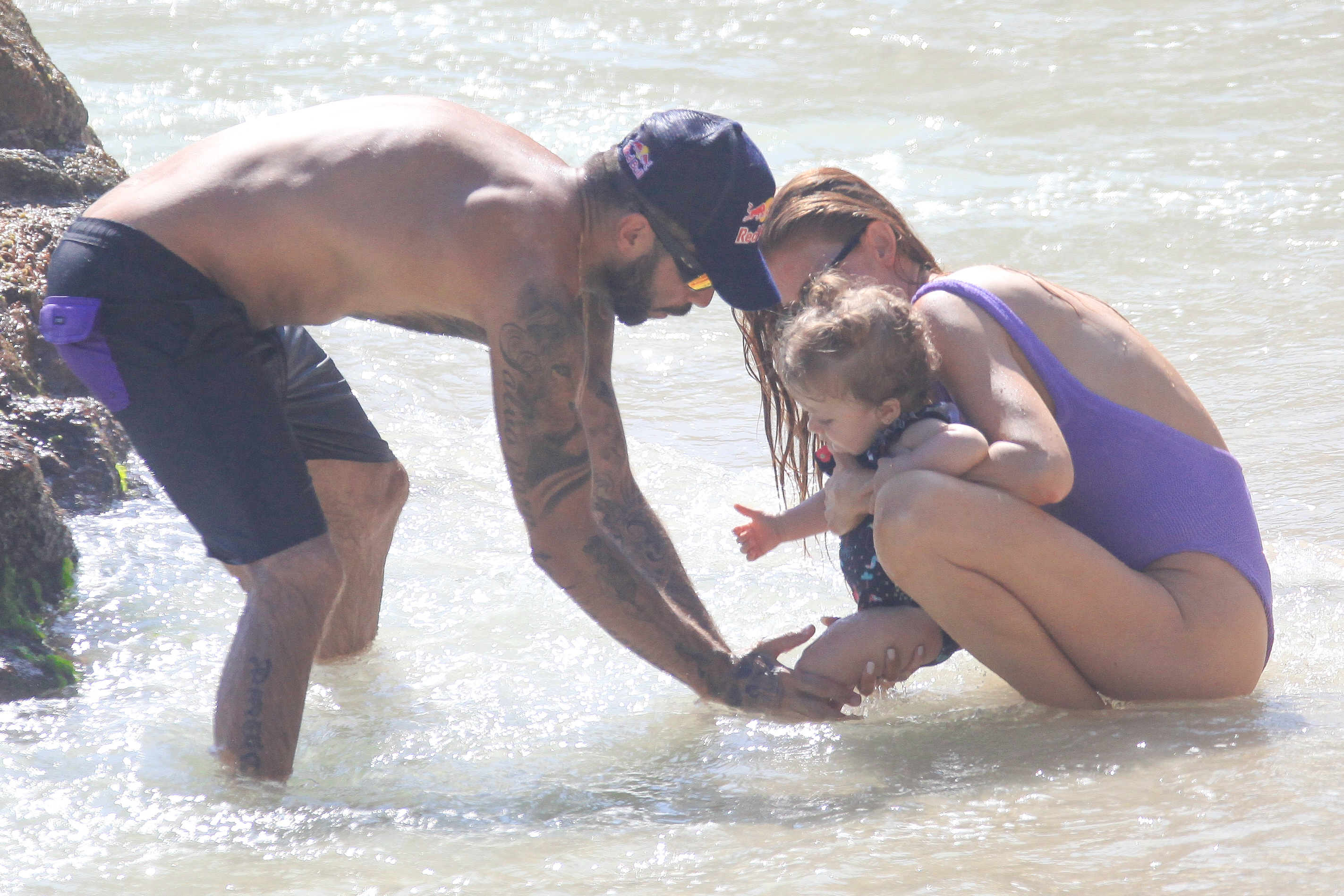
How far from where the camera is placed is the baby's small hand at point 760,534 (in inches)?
121

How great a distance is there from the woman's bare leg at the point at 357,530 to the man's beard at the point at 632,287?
2.76ft

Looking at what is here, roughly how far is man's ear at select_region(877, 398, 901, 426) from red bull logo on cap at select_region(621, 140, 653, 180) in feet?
2.17

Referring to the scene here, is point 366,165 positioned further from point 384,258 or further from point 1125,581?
point 1125,581

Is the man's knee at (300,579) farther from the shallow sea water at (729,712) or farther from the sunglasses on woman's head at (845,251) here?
the sunglasses on woman's head at (845,251)

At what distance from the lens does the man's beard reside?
279 cm

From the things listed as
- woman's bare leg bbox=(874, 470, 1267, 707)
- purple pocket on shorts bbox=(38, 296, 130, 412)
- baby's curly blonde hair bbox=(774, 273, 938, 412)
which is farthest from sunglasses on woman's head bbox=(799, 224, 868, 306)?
purple pocket on shorts bbox=(38, 296, 130, 412)

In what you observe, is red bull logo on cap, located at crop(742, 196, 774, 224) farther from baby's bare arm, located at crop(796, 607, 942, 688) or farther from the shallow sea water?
the shallow sea water

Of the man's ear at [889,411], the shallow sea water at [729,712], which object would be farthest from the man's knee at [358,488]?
the man's ear at [889,411]

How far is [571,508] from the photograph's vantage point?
8.72ft

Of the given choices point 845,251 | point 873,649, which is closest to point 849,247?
point 845,251

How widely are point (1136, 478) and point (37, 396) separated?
3.16 metres

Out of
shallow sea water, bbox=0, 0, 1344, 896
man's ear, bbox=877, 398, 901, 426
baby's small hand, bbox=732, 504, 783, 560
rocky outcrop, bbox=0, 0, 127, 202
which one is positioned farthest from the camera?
rocky outcrop, bbox=0, 0, 127, 202

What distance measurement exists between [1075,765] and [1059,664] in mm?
344

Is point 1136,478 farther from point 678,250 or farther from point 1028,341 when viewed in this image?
point 678,250
